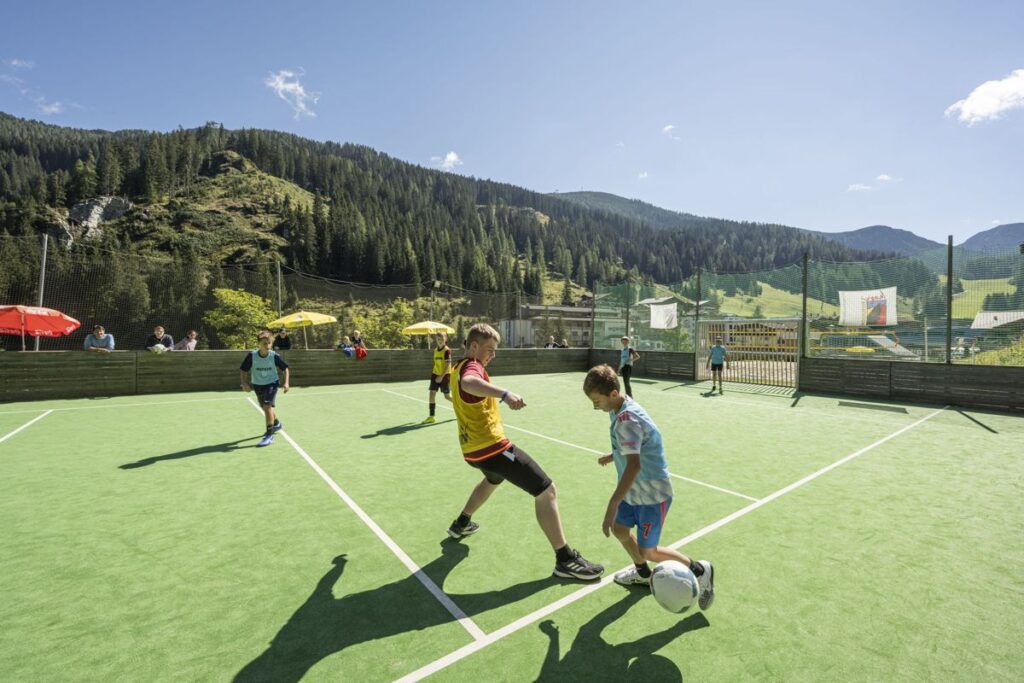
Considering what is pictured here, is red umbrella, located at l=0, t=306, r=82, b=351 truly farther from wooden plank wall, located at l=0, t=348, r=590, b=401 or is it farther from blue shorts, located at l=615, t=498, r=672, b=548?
blue shorts, located at l=615, t=498, r=672, b=548

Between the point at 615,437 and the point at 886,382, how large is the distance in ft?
51.1

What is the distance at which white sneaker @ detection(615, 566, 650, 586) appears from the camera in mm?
3408

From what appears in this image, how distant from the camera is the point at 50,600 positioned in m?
3.24

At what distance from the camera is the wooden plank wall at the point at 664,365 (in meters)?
19.9

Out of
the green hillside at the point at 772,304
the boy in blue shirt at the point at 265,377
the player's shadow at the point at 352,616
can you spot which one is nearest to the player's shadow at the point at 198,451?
the boy in blue shirt at the point at 265,377

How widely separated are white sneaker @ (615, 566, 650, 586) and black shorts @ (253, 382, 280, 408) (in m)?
6.94

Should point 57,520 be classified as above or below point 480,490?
below

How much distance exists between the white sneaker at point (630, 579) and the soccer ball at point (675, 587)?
583 mm

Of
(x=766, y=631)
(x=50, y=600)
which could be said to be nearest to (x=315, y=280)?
(x=50, y=600)

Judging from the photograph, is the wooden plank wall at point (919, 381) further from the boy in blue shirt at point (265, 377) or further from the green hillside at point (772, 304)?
the boy in blue shirt at point (265, 377)

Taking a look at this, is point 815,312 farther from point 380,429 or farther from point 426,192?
point 426,192

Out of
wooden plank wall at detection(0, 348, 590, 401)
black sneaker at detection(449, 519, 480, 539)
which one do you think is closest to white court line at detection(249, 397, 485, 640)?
black sneaker at detection(449, 519, 480, 539)

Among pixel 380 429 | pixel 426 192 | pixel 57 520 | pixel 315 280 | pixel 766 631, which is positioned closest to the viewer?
pixel 766 631

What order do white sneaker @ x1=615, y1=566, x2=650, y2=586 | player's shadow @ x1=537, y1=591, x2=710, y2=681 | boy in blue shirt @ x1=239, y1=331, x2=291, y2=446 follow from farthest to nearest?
boy in blue shirt @ x1=239, y1=331, x2=291, y2=446 < white sneaker @ x1=615, y1=566, x2=650, y2=586 < player's shadow @ x1=537, y1=591, x2=710, y2=681
